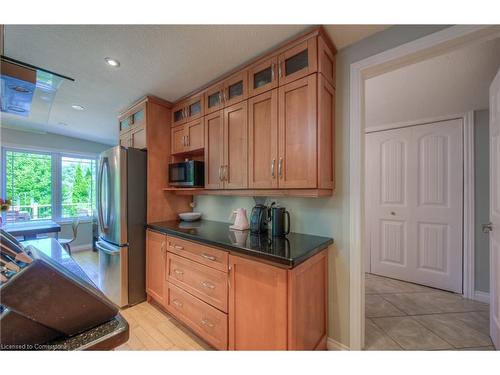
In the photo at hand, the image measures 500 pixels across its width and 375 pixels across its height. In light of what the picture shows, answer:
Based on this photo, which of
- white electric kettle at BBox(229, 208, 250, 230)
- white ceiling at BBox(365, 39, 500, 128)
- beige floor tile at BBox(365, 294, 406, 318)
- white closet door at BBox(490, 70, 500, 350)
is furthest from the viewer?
beige floor tile at BBox(365, 294, 406, 318)

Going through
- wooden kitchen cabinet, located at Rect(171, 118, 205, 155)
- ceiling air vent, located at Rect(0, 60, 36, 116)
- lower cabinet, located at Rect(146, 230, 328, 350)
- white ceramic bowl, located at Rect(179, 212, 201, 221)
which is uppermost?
ceiling air vent, located at Rect(0, 60, 36, 116)

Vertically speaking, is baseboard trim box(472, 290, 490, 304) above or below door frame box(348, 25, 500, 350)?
below

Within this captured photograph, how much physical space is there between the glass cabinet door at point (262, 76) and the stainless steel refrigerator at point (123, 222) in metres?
1.46

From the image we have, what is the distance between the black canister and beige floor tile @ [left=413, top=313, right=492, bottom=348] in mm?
1605

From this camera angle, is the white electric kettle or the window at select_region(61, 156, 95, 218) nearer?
the white electric kettle

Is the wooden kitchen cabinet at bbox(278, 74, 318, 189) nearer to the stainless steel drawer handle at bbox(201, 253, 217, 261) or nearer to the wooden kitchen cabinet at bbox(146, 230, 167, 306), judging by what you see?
the stainless steel drawer handle at bbox(201, 253, 217, 261)

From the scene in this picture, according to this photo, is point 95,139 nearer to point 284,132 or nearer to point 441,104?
point 284,132

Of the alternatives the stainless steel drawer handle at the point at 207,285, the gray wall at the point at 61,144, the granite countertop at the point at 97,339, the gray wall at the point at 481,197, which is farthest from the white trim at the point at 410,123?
the gray wall at the point at 61,144

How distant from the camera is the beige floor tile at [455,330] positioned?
1652mm

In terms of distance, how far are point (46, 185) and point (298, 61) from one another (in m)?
5.14

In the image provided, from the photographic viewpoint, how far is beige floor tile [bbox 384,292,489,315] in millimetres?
2107

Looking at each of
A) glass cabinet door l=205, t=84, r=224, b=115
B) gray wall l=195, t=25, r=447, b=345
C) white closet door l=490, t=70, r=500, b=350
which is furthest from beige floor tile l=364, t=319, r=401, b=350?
glass cabinet door l=205, t=84, r=224, b=115

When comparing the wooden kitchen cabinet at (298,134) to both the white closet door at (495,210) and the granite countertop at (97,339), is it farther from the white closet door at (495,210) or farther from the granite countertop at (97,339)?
the white closet door at (495,210)
